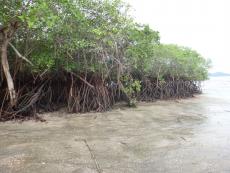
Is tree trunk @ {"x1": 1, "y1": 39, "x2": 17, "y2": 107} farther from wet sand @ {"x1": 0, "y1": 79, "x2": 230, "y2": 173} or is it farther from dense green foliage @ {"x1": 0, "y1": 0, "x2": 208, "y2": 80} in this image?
wet sand @ {"x1": 0, "y1": 79, "x2": 230, "y2": 173}

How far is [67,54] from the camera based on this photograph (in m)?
7.36

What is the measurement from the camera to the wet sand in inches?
140

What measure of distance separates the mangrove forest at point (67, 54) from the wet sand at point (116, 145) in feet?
2.88

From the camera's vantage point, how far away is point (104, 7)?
7301 millimetres

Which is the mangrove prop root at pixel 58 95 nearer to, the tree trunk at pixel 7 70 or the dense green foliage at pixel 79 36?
the tree trunk at pixel 7 70

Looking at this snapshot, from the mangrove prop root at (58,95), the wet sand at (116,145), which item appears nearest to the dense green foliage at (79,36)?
the mangrove prop root at (58,95)

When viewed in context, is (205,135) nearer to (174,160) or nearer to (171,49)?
(174,160)

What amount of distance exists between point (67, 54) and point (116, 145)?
11.2 ft

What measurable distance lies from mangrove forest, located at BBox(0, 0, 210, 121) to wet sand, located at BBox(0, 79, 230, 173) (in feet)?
2.88

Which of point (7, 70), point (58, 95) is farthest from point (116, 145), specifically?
point (58, 95)

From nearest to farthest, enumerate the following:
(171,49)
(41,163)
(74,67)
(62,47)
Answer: (41,163) < (62,47) < (74,67) < (171,49)

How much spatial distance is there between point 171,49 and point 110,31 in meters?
5.02

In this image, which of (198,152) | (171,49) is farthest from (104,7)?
(171,49)

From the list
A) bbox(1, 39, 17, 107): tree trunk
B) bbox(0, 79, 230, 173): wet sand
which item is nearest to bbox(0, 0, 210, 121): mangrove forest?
bbox(1, 39, 17, 107): tree trunk
